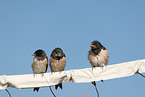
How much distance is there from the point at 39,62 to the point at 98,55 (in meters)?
1.94

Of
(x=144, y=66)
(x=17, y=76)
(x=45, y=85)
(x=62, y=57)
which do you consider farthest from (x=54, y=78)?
(x=62, y=57)

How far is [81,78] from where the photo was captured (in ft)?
18.2

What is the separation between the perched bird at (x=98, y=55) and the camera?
7.77m

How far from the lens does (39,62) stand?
819 cm

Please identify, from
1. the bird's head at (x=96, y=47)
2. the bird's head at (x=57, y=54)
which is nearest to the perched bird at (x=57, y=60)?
the bird's head at (x=57, y=54)

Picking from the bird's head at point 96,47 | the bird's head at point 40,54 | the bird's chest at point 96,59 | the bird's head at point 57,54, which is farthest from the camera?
the bird's head at point 40,54

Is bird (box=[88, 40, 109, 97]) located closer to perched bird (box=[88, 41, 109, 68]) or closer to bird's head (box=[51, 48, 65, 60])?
perched bird (box=[88, 41, 109, 68])

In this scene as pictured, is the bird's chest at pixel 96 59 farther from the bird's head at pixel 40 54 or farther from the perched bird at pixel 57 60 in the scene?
the bird's head at pixel 40 54

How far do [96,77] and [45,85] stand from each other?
117cm

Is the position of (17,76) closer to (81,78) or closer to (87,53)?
(81,78)

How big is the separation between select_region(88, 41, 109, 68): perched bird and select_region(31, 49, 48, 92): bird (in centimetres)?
149

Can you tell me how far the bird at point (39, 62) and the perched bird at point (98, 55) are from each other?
1.49m

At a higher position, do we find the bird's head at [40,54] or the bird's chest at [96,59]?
the bird's head at [40,54]

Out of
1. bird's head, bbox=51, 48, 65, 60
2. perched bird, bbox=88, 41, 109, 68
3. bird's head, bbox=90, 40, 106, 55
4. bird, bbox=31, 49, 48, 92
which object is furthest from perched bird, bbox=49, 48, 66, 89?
bird's head, bbox=90, 40, 106, 55
